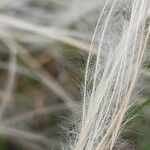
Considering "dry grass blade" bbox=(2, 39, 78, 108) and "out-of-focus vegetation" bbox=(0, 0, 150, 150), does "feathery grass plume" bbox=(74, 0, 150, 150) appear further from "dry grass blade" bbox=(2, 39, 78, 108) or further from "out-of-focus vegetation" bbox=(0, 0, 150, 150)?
"dry grass blade" bbox=(2, 39, 78, 108)

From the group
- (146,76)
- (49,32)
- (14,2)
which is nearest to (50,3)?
(14,2)

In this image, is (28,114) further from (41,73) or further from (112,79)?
(112,79)

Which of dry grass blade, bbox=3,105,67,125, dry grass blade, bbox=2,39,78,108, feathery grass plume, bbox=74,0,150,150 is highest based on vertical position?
feathery grass plume, bbox=74,0,150,150

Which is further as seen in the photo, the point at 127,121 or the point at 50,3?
the point at 50,3

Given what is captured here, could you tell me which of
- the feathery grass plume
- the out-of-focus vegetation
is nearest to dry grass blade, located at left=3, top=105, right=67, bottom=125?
the out-of-focus vegetation

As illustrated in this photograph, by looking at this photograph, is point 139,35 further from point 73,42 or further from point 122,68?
point 73,42

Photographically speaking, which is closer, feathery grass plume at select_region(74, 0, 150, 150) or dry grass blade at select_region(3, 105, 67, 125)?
feathery grass plume at select_region(74, 0, 150, 150)

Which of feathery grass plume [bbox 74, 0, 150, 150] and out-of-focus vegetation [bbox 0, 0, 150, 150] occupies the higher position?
feathery grass plume [bbox 74, 0, 150, 150]

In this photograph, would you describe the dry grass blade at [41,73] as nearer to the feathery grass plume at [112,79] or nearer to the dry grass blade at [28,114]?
the dry grass blade at [28,114]
